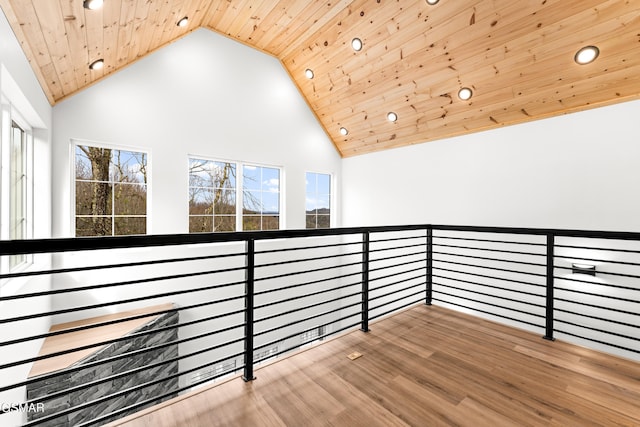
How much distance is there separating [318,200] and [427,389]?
4.03 meters

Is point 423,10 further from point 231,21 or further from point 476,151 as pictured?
point 231,21

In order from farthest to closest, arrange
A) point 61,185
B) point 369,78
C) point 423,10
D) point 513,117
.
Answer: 1. point 369,78
2. point 513,117
3. point 61,185
4. point 423,10

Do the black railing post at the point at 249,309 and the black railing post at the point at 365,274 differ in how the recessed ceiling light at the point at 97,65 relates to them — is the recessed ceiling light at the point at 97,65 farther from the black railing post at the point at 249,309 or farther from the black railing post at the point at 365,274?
the black railing post at the point at 365,274

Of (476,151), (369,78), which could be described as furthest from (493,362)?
(369,78)

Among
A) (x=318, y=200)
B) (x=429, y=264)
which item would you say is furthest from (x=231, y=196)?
(x=429, y=264)

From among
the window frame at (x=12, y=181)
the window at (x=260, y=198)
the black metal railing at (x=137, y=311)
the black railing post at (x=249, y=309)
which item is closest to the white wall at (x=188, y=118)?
the window at (x=260, y=198)

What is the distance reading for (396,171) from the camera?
4.74 m

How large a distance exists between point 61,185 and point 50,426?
2.19 meters

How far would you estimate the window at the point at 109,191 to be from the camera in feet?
10.9

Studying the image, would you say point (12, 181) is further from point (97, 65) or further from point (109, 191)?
point (97, 65)

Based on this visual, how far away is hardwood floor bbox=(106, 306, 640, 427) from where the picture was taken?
148cm

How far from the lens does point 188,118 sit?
389cm

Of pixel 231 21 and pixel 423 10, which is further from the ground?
pixel 231 21

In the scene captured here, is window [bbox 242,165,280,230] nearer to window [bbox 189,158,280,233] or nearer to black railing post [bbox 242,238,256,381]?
window [bbox 189,158,280,233]
